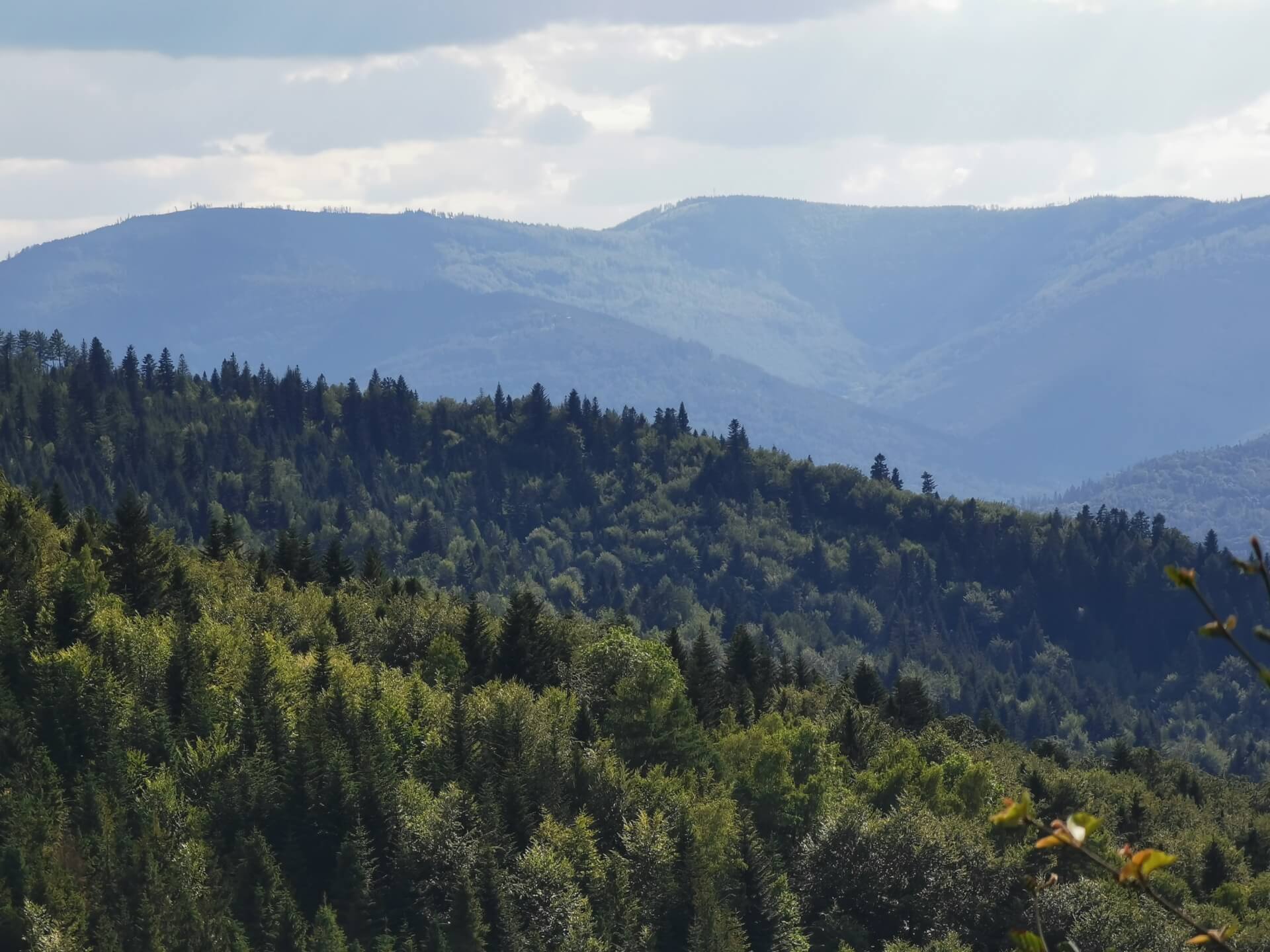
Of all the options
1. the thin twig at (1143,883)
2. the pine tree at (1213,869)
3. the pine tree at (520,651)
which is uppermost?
the thin twig at (1143,883)

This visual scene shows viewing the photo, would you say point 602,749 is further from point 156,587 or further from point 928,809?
point 156,587

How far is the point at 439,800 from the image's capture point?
A: 97.8m

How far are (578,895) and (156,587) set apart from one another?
167 feet

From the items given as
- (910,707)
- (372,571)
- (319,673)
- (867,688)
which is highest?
(319,673)

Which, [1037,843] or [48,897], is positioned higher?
[1037,843]

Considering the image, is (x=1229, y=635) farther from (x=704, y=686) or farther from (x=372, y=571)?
(x=372, y=571)

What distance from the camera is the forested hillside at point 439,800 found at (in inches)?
3401

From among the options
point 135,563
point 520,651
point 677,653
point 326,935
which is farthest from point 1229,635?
point 677,653

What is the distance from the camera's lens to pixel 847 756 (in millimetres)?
139000

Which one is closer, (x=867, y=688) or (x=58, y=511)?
(x=58, y=511)

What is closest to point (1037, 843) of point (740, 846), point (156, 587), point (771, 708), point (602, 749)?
point (740, 846)

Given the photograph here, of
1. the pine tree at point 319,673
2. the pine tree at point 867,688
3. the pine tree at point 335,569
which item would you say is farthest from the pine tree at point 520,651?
the pine tree at point 867,688

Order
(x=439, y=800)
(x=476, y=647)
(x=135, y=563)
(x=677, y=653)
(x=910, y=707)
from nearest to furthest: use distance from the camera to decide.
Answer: (x=439, y=800) → (x=135, y=563) → (x=476, y=647) → (x=677, y=653) → (x=910, y=707)

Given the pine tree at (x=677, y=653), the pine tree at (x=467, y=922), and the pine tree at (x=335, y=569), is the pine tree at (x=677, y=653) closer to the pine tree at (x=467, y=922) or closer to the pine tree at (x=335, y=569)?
the pine tree at (x=335, y=569)
